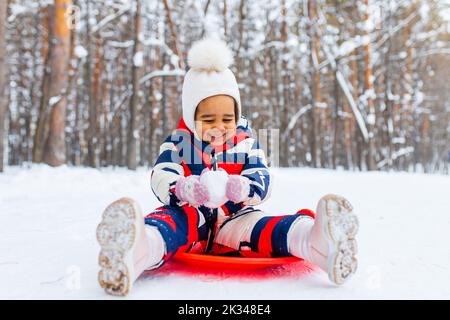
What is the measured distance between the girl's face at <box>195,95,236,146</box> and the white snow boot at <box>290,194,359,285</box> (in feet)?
2.12

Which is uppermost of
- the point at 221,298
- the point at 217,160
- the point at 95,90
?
the point at 95,90

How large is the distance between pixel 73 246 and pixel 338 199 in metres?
1.19

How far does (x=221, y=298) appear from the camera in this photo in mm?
1080

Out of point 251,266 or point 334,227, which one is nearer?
point 334,227

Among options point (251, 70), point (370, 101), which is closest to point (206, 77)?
point (370, 101)

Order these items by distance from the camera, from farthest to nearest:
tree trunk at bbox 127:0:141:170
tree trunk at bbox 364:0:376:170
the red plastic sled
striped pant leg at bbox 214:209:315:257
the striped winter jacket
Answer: tree trunk at bbox 364:0:376:170
tree trunk at bbox 127:0:141:170
the striped winter jacket
striped pant leg at bbox 214:209:315:257
the red plastic sled

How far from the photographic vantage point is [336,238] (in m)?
1.13

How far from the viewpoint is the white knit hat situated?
5.57 ft

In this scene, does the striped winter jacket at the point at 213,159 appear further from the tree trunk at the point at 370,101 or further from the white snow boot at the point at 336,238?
the tree trunk at the point at 370,101

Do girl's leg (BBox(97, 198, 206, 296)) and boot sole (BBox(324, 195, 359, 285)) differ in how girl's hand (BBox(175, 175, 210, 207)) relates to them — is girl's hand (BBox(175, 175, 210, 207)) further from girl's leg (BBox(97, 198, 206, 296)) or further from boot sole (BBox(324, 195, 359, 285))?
boot sole (BBox(324, 195, 359, 285))

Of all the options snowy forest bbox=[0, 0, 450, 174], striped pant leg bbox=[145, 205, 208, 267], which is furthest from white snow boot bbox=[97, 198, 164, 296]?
snowy forest bbox=[0, 0, 450, 174]

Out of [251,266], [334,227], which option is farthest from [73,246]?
[334,227]

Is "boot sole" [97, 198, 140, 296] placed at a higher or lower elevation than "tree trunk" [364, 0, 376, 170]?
lower

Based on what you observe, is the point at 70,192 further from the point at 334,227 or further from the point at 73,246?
the point at 334,227
